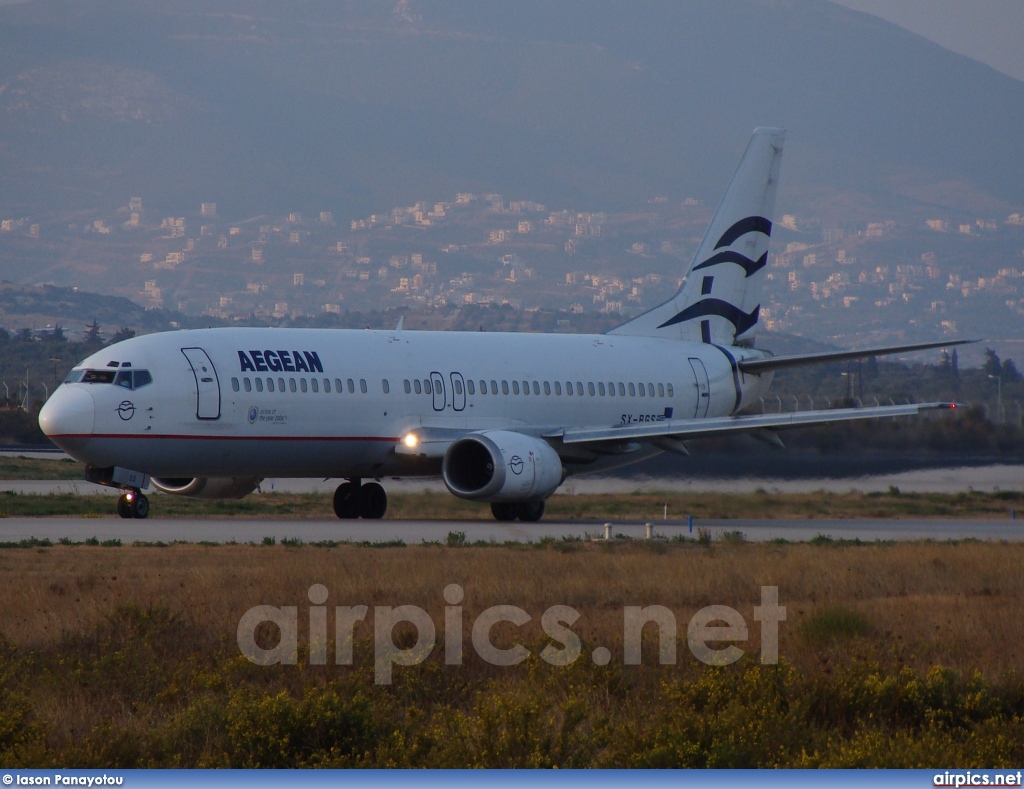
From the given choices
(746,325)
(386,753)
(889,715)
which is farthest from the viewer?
(746,325)

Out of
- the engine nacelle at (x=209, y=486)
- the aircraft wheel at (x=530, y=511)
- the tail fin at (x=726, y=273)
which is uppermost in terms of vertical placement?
the tail fin at (x=726, y=273)

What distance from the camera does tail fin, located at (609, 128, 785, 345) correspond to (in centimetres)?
4169

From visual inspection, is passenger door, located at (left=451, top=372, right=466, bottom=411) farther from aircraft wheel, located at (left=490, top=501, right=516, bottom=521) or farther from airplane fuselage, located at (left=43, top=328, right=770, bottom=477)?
aircraft wheel, located at (left=490, top=501, right=516, bottom=521)

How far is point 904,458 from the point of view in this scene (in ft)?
163

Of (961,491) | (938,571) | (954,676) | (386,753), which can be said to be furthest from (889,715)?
(961,491)

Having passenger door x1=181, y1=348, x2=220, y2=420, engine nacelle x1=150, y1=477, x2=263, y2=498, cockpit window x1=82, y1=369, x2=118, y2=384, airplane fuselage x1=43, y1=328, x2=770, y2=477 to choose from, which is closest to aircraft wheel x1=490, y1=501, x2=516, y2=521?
airplane fuselage x1=43, y1=328, x2=770, y2=477

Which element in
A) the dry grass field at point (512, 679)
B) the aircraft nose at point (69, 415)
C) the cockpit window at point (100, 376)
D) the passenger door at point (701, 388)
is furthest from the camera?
the passenger door at point (701, 388)

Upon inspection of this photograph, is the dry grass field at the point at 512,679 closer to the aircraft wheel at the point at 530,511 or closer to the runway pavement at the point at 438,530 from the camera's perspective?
the runway pavement at the point at 438,530

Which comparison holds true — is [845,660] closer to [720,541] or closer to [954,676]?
[954,676]

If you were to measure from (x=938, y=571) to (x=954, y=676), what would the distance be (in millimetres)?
8945

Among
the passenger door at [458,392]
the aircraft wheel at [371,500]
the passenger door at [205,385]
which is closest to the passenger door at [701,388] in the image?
the passenger door at [458,392]

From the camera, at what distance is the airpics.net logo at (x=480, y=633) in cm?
1395

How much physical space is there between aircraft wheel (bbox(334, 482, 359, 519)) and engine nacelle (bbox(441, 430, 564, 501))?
257 centimetres

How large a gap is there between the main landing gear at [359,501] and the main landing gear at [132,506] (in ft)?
15.9
